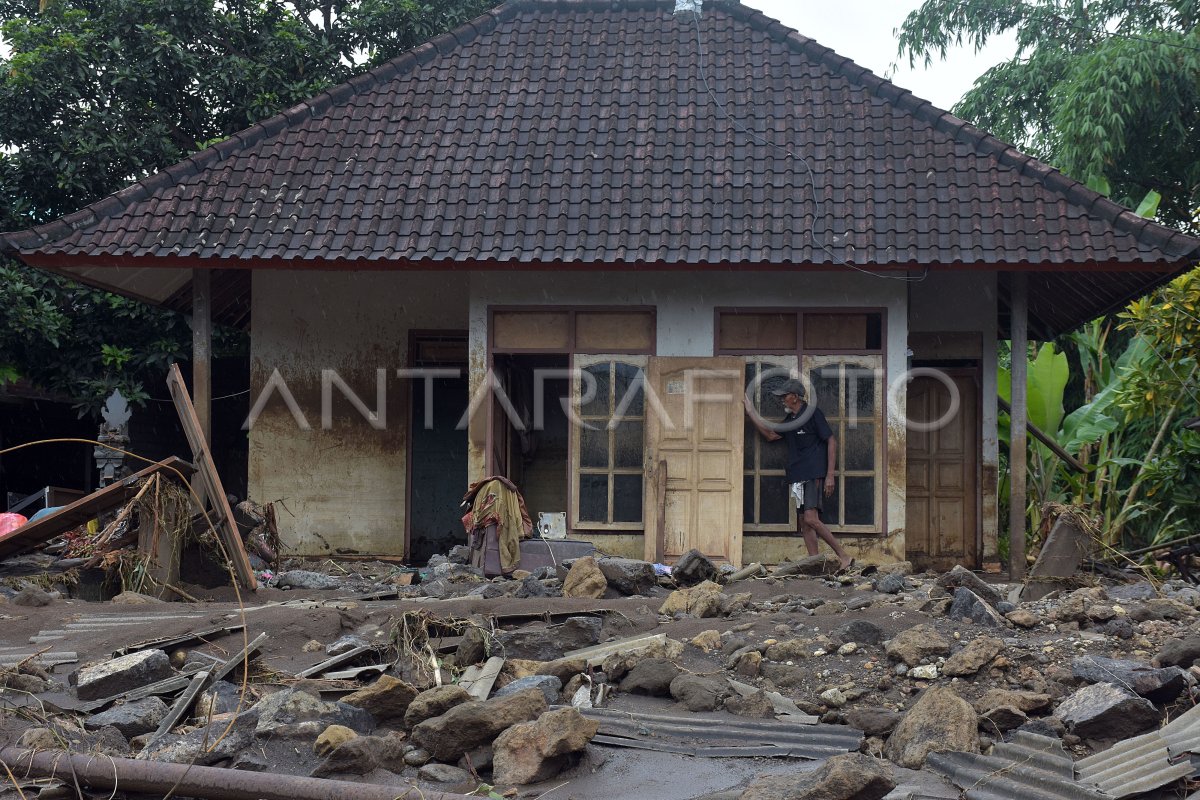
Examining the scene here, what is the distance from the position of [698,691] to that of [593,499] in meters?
5.21

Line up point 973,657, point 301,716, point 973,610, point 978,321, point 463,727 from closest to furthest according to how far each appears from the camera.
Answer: point 463,727, point 301,716, point 973,657, point 973,610, point 978,321

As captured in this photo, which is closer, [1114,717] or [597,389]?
[1114,717]

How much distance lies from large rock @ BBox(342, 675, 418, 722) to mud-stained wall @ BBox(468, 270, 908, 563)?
5.34m

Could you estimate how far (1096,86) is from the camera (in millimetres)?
16109

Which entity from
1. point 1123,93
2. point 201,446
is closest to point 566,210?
point 201,446

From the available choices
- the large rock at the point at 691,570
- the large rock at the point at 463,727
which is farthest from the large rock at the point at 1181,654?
the large rock at the point at 691,570

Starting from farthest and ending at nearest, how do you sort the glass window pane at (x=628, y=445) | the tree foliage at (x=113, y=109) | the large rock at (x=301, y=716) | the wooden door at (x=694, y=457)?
the tree foliage at (x=113, y=109), the glass window pane at (x=628, y=445), the wooden door at (x=694, y=457), the large rock at (x=301, y=716)

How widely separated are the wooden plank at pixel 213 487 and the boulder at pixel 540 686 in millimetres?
3290

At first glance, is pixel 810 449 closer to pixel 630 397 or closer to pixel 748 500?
pixel 748 500

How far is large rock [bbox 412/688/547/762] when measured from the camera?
4.80m

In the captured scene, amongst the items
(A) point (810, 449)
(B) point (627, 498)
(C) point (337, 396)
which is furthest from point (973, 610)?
(C) point (337, 396)

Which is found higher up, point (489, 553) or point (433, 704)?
point (489, 553)

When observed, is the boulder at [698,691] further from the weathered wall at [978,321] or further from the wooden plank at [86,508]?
the weathered wall at [978,321]

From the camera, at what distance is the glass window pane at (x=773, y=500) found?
10547 millimetres
